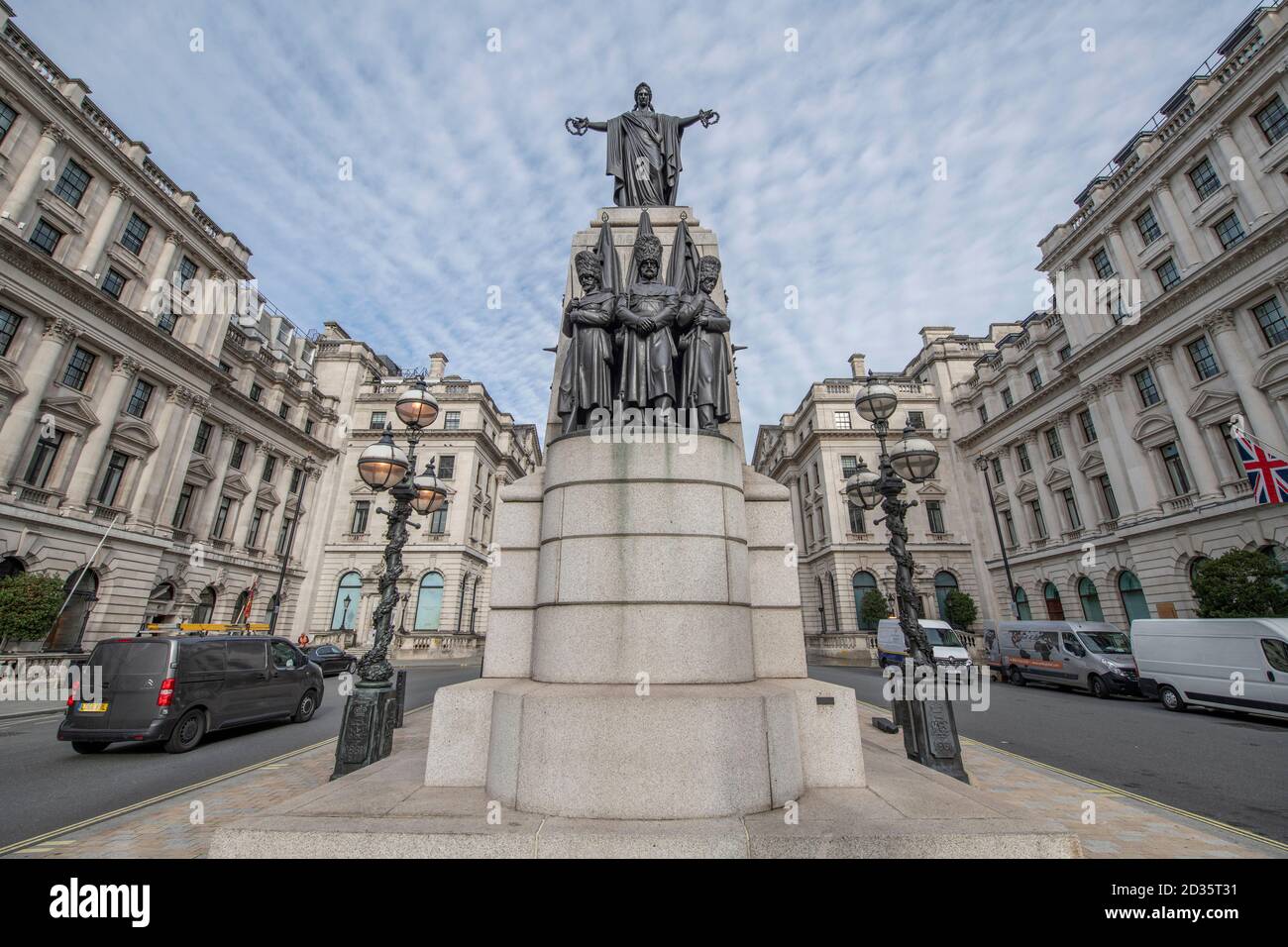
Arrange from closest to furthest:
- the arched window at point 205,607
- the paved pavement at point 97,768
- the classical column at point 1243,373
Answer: the paved pavement at point 97,768 → the classical column at point 1243,373 → the arched window at point 205,607

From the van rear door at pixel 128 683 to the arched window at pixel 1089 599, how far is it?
3984cm

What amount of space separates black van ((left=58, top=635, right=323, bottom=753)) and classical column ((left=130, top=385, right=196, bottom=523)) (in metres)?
21.9

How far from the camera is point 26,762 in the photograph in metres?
8.69

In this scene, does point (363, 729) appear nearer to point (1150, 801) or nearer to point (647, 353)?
point (647, 353)

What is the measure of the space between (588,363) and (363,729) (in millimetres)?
5726

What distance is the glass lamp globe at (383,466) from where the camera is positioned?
9.02 meters

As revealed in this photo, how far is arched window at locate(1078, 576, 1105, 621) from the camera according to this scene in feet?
99.9

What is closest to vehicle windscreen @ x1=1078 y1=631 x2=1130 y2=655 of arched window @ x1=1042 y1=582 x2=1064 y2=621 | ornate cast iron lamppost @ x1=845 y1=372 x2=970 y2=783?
ornate cast iron lamppost @ x1=845 y1=372 x2=970 y2=783

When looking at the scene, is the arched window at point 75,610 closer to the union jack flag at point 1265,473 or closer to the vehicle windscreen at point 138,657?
the vehicle windscreen at point 138,657

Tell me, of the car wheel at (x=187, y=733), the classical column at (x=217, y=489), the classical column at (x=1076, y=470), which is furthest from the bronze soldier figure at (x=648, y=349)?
the classical column at (x=1076, y=470)

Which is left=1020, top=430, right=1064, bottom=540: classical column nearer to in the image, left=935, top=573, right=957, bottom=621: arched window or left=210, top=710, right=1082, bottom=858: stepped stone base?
left=935, top=573, right=957, bottom=621: arched window

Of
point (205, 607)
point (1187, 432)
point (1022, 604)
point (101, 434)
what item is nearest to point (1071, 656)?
point (1187, 432)

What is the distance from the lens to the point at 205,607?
31094 mm

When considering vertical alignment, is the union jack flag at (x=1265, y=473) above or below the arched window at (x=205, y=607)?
above
